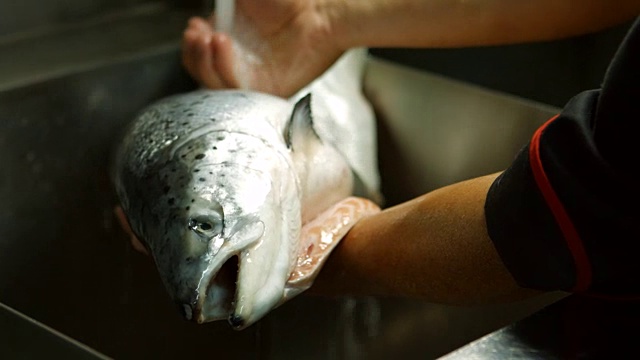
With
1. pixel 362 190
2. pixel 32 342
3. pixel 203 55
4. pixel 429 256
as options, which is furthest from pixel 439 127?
pixel 32 342

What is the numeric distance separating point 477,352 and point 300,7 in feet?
1.86

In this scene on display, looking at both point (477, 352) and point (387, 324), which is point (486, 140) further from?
point (477, 352)

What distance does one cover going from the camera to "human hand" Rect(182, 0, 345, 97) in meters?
1.08

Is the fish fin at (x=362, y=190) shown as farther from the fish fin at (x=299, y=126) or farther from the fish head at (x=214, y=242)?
the fish head at (x=214, y=242)

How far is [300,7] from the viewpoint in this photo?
1082 millimetres

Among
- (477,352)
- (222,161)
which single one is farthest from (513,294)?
(222,161)

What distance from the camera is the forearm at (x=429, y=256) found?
2.43 ft

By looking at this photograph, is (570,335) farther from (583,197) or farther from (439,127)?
(439,127)

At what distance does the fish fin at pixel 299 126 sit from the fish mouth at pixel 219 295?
0.20 meters


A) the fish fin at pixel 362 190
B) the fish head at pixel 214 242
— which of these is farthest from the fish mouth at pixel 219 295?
the fish fin at pixel 362 190

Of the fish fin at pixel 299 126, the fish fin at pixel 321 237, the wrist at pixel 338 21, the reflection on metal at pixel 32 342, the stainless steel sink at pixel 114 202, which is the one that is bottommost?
the stainless steel sink at pixel 114 202

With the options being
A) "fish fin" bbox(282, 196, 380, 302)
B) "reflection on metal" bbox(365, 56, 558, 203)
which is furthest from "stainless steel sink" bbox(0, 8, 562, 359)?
"fish fin" bbox(282, 196, 380, 302)

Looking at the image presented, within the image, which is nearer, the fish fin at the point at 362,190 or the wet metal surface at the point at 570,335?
the wet metal surface at the point at 570,335

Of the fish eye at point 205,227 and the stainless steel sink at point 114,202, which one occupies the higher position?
the fish eye at point 205,227
